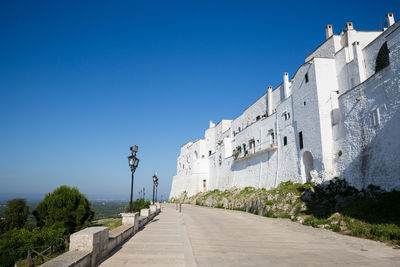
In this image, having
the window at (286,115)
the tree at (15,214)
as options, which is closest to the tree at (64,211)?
the tree at (15,214)

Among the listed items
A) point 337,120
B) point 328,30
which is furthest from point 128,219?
point 328,30

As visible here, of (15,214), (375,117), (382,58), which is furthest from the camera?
(15,214)

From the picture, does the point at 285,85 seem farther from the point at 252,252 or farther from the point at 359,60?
the point at 252,252

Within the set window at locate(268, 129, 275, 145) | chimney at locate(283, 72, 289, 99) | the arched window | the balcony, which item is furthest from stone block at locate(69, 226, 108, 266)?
chimney at locate(283, 72, 289, 99)

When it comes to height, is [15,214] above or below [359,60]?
below

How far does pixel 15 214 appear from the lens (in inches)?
947

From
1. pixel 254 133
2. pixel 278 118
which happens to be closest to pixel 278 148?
pixel 278 118

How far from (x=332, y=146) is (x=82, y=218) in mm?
21079

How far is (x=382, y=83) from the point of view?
14688 millimetres

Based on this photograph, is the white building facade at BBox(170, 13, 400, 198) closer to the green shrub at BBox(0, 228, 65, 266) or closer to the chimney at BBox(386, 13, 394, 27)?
the chimney at BBox(386, 13, 394, 27)

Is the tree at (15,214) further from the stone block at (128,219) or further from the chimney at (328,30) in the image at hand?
the chimney at (328,30)

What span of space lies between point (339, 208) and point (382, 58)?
434 inches

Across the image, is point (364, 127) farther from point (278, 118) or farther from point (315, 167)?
point (278, 118)

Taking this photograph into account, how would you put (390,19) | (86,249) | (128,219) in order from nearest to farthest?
1. (86,249)
2. (128,219)
3. (390,19)
